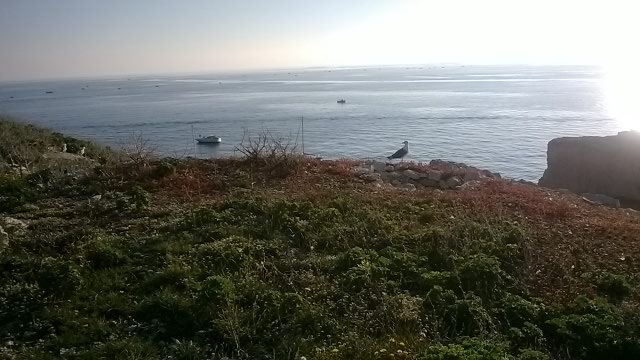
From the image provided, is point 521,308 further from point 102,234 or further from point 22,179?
point 22,179

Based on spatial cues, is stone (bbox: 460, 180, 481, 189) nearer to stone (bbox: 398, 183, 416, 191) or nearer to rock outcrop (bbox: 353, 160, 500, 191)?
rock outcrop (bbox: 353, 160, 500, 191)

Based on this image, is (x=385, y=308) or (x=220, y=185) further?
(x=220, y=185)

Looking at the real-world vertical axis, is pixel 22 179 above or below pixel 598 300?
above

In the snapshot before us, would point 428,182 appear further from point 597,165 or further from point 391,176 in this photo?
point 597,165

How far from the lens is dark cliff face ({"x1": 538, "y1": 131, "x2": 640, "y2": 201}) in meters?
28.5

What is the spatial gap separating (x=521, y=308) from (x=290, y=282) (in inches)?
118

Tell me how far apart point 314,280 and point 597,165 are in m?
27.3

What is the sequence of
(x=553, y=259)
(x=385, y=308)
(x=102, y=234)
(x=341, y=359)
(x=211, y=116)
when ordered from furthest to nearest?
(x=211, y=116) < (x=102, y=234) < (x=553, y=259) < (x=385, y=308) < (x=341, y=359)

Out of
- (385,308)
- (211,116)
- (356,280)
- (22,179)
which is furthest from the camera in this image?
(211,116)

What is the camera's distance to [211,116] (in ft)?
216

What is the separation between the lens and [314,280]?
747cm

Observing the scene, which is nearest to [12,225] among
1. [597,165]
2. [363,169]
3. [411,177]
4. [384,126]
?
[363,169]

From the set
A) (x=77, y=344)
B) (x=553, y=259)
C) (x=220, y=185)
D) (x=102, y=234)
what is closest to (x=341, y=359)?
(x=77, y=344)

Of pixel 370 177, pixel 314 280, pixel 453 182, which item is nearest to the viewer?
pixel 314 280
